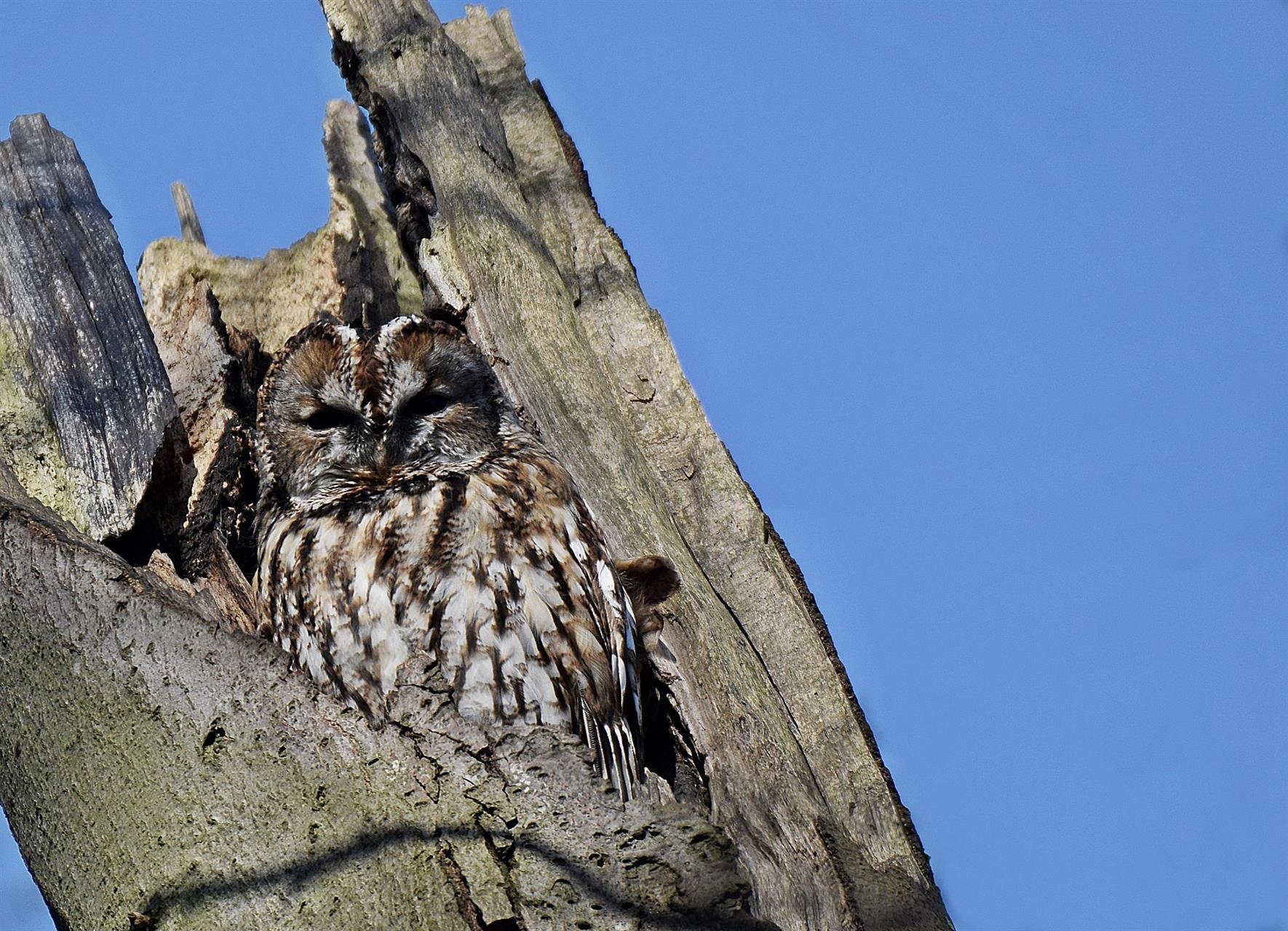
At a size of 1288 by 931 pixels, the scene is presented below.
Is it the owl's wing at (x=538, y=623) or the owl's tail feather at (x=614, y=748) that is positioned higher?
the owl's wing at (x=538, y=623)

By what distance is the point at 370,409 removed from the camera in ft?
9.75

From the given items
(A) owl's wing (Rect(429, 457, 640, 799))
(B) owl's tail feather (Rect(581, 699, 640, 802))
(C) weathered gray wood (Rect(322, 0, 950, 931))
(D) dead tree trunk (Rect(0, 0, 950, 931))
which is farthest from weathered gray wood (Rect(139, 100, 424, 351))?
(B) owl's tail feather (Rect(581, 699, 640, 802))

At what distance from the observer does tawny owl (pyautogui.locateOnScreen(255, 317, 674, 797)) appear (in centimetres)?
273

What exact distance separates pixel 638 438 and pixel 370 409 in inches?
32.4

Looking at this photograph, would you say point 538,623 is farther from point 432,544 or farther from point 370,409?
A: point 370,409

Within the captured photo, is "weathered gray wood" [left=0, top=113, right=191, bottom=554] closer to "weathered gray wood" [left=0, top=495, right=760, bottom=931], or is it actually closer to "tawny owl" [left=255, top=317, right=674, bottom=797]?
"tawny owl" [left=255, top=317, right=674, bottom=797]

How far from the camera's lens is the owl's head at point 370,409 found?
9.79 ft

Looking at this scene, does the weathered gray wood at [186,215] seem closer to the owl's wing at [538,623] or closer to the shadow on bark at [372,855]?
the owl's wing at [538,623]

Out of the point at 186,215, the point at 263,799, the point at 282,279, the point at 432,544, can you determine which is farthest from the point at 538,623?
the point at 186,215

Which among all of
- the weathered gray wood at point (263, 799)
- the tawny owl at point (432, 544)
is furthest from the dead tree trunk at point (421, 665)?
the tawny owl at point (432, 544)

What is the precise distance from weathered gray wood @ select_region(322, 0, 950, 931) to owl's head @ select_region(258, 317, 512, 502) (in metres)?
0.23

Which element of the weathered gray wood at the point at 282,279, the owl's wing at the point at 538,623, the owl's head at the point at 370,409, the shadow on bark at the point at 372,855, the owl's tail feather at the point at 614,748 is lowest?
the shadow on bark at the point at 372,855

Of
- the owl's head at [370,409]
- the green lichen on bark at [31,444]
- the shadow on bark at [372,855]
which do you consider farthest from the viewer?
the owl's head at [370,409]

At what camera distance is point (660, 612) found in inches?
118
